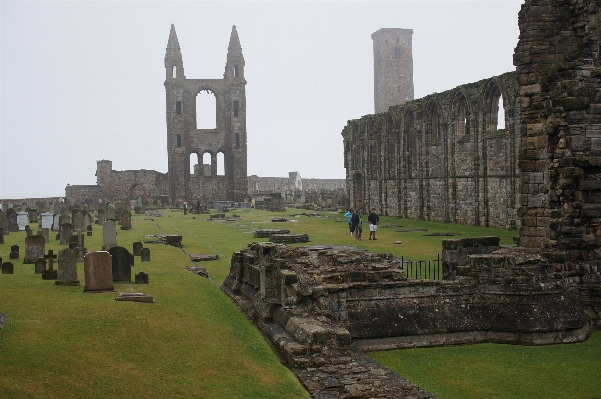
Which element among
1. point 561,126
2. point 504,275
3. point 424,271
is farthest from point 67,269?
point 561,126

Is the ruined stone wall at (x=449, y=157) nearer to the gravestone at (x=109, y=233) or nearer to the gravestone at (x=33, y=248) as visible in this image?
the gravestone at (x=109, y=233)

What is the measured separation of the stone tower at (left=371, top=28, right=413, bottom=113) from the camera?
83.2 metres

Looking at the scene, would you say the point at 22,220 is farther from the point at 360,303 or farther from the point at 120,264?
the point at 360,303

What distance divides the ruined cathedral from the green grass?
55010mm

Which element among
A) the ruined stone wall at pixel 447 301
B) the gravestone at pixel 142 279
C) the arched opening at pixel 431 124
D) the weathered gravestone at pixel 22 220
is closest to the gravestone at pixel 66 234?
the weathered gravestone at pixel 22 220

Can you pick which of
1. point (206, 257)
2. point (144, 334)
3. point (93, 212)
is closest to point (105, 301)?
point (144, 334)

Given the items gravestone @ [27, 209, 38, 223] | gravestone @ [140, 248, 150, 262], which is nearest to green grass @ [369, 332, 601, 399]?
gravestone @ [140, 248, 150, 262]

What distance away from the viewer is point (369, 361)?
9.20m

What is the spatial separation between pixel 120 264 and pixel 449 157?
22.2 metres

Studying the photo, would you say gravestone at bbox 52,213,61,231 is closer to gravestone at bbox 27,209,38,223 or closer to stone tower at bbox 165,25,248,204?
gravestone at bbox 27,209,38,223

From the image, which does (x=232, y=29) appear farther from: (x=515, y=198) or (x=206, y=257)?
(x=206, y=257)

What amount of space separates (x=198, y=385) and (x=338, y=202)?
45436 millimetres

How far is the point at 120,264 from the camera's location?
1384cm

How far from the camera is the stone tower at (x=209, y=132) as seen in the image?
6519 centimetres
